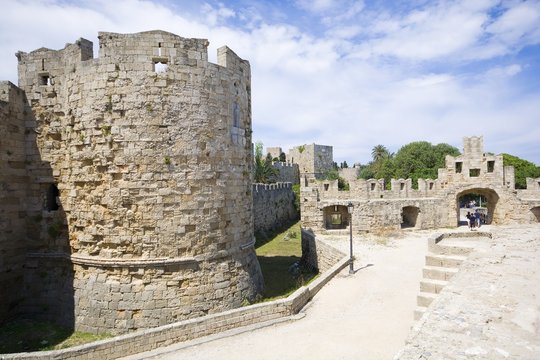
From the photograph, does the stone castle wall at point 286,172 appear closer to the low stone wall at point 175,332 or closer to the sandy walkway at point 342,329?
the sandy walkway at point 342,329

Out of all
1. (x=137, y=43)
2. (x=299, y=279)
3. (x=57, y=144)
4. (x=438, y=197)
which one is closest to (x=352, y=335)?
(x=299, y=279)

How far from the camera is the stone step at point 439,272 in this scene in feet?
26.5

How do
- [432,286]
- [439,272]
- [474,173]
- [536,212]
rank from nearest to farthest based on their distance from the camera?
1. [432,286]
2. [439,272]
3. [536,212]
4. [474,173]

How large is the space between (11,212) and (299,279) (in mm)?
10755

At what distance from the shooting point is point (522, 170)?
133ft

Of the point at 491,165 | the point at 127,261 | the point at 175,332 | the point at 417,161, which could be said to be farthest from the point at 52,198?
the point at 417,161

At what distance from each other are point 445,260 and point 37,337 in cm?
1139

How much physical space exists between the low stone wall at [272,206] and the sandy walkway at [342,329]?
14400mm

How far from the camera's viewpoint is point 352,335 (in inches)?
314

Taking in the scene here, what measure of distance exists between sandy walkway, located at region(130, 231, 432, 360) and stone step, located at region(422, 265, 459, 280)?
1.32m

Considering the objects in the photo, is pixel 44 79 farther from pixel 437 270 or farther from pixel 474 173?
pixel 474 173

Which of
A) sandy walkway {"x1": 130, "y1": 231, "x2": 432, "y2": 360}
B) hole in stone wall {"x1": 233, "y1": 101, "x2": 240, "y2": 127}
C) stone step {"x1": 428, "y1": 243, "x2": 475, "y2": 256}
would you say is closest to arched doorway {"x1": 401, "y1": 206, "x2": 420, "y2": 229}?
sandy walkway {"x1": 130, "y1": 231, "x2": 432, "y2": 360}

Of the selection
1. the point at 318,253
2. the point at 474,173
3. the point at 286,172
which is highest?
the point at 286,172

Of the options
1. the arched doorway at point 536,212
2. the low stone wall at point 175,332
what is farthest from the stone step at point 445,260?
the arched doorway at point 536,212
